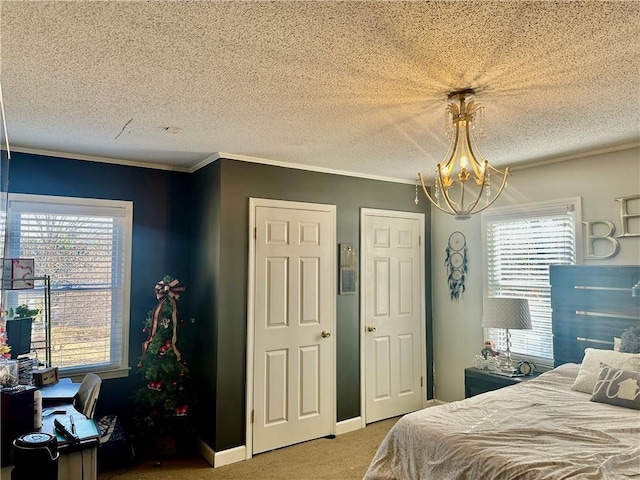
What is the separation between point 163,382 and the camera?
11.7 feet

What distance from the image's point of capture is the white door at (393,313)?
439 centimetres

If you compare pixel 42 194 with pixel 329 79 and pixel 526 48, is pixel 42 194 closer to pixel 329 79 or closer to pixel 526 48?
pixel 329 79

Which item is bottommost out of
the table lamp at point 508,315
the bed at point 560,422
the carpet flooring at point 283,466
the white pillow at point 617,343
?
the carpet flooring at point 283,466

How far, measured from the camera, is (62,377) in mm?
3543

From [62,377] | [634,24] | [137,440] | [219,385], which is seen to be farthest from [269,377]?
[634,24]

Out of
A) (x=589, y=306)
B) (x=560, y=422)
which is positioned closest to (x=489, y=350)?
(x=589, y=306)

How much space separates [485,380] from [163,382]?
2.67 m

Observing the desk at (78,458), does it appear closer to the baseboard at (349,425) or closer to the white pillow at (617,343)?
the baseboard at (349,425)

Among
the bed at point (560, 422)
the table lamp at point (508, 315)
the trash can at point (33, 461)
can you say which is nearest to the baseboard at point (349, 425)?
the table lamp at point (508, 315)

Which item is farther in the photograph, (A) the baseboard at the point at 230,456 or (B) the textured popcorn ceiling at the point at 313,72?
(A) the baseboard at the point at 230,456

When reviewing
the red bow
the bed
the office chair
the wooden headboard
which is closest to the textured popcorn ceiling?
the wooden headboard

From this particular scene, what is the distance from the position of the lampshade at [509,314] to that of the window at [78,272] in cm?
316

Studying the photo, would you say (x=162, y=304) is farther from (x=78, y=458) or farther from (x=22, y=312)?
(x=78, y=458)

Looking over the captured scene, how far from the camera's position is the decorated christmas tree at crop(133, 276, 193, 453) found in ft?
11.6
